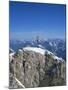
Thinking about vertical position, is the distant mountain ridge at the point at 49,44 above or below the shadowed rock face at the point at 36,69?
above

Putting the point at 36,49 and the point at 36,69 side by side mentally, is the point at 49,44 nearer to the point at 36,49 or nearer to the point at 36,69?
the point at 36,49

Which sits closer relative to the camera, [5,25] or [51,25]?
[5,25]

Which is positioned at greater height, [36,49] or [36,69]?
[36,49]

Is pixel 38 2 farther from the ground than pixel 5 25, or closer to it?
farther from the ground

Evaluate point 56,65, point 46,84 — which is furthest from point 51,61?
point 46,84

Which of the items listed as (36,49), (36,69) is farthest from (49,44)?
(36,69)

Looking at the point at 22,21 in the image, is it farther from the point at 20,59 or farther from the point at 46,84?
the point at 46,84

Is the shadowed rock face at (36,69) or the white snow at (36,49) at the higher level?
the white snow at (36,49)

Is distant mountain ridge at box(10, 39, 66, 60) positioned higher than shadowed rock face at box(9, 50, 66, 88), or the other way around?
distant mountain ridge at box(10, 39, 66, 60)
